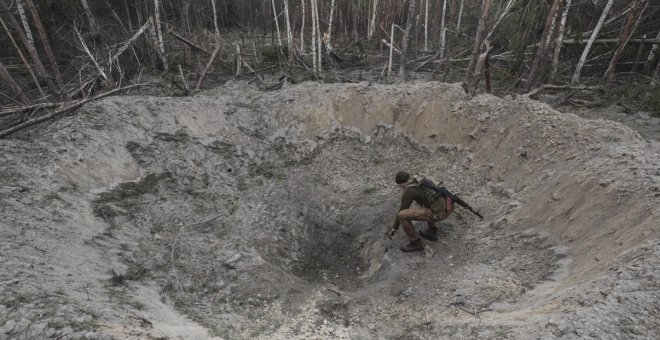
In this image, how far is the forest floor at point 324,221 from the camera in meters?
3.15

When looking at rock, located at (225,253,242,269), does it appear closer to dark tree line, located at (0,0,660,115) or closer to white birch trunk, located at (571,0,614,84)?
dark tree line, located at (0,0,660,115)

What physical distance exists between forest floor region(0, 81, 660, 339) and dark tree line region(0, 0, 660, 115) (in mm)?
2044

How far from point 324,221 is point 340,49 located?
29.5ft

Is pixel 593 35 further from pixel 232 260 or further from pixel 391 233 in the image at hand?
pixel 232 260

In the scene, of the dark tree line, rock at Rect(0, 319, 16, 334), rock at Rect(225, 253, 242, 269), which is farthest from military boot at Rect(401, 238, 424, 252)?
rock at Rect(0, 319, 16, 334)

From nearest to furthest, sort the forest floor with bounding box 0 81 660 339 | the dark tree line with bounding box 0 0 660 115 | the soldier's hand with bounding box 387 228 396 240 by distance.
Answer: the forest floor with bounding box 0 81 660 339, the soldier's hand with bounding box 387 228 396 240, the dark tree line with bounding box 0 0 660 115

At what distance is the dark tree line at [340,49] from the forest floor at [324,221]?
2.04 m

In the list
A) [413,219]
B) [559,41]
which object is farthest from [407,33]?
[413,219]

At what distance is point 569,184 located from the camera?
460cm

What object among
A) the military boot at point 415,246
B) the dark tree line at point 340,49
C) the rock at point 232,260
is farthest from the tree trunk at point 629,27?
the rock at point 232,260

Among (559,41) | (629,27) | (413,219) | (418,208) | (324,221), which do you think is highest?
(629,27)

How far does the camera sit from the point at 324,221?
19.9ft

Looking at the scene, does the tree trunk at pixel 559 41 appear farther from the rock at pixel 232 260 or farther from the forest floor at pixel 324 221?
the rock at pixel 232 260

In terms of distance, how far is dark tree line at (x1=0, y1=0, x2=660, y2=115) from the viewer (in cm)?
830
